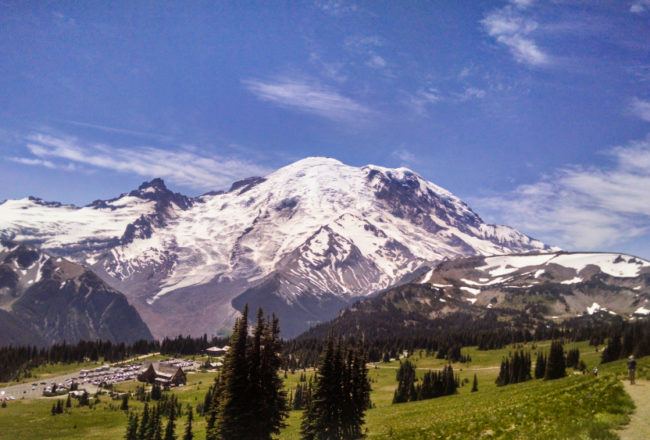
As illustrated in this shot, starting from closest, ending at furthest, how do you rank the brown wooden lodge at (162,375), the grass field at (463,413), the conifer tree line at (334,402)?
the grass field at (463,413) → the conifer tree line at (334,402) → the brown wooden lodge at (162,375)

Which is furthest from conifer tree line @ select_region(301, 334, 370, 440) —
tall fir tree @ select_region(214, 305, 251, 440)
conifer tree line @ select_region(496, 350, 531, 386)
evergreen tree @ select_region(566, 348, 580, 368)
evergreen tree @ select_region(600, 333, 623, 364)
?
evergreen tree @ select_region(600, 333, 623, 364)

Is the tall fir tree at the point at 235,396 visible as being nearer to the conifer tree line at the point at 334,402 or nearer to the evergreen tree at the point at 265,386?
the evergreen tree at the point at 265,386

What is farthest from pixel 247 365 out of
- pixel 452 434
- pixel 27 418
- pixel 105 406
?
pixel 105 406

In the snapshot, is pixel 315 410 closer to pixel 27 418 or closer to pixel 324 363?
pixel 324 363

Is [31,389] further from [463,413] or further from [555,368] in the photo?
[463,413]

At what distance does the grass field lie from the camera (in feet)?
74.3

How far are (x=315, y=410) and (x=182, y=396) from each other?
348 ft

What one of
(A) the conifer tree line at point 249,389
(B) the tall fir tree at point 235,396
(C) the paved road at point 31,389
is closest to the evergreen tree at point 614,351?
(A) the conifer tree line at point 249,389

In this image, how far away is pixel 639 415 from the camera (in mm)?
21844

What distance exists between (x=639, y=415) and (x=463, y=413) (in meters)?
25.5

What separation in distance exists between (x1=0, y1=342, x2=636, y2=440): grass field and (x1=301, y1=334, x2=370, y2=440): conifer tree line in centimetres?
317

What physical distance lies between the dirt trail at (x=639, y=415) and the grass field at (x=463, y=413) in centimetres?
46

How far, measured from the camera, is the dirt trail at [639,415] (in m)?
19.1

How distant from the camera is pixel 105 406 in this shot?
128500 mm
